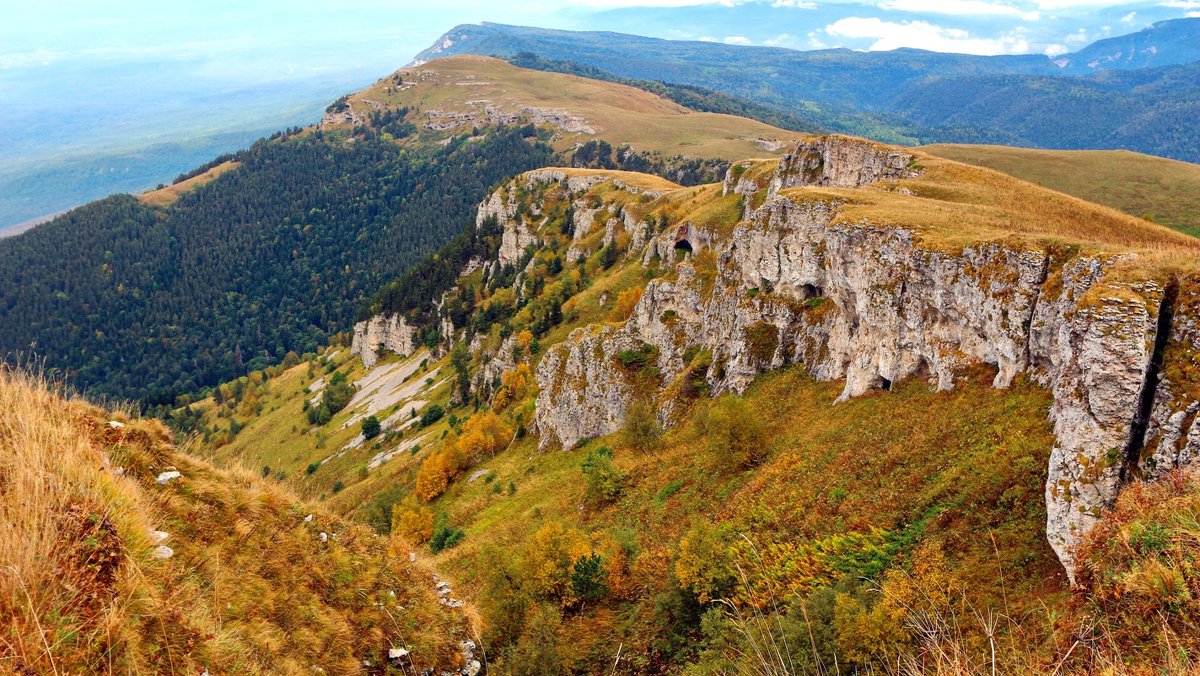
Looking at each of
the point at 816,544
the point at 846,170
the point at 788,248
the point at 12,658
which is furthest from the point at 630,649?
the point at 846,170

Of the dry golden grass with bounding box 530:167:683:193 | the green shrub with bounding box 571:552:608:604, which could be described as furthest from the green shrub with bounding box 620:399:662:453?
the dry golden grass with bounding box 530:167:683:193

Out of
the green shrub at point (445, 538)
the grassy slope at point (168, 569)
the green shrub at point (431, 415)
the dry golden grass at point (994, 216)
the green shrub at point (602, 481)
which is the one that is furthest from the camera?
the green shrub at point (431, 415)

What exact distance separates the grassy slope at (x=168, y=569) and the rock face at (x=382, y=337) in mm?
119488

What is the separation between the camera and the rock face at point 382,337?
130 metres

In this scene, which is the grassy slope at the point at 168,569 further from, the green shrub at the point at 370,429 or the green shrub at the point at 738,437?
the green shrub at the point at 370,429

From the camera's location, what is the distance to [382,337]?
13662 cm

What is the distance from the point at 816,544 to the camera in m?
20.9

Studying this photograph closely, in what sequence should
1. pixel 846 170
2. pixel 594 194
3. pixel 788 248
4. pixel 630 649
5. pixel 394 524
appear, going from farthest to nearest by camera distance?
1. pixel 594 194
2. pixel 846 170
3. pixel 394 524
4. pixel 788 248
5. pixel 630 649

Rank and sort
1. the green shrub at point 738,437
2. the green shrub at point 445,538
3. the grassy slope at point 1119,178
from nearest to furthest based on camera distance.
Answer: the green shrub at point 738,437
the green shrub at point 445,538
the grassy slope at point 1119,178

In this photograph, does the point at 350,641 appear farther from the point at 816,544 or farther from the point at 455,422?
the point at 455,422

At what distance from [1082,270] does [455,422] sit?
70.6 metres

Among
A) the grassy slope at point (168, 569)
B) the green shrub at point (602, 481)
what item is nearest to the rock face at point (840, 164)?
the green shrub at point (602, 481)

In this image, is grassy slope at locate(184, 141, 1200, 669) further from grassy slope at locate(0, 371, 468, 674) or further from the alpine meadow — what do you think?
grassy slope at locate(0, 371, 468, 674)

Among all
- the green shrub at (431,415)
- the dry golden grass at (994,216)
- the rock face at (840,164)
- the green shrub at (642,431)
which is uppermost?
the rock face at (840,164)
